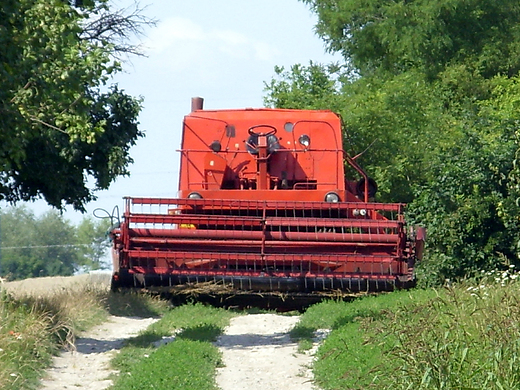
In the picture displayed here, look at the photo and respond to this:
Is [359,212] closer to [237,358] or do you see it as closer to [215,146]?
[215,146]

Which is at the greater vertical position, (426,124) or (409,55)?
(409,55)

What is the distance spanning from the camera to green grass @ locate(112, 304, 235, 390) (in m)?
9.55

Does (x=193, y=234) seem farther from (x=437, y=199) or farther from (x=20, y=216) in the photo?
(x=20, y=216)

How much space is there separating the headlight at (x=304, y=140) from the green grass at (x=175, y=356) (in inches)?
148

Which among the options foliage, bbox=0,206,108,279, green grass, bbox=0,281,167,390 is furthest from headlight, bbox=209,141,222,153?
foliage, bbox=0,206,108,279

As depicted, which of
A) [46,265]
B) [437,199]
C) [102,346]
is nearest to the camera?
[102,346]

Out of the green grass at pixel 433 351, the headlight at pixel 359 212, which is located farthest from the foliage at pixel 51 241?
the green grass at pixel 433 351

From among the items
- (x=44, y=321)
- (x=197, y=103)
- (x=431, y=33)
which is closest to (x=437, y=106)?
(x=431, y=33)

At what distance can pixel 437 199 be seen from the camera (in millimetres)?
19469

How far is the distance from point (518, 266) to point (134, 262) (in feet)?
22.8

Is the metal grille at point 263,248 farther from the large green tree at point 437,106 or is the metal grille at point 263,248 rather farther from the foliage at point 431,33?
the foliage at point 431,33

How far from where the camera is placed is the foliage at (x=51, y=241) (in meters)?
111

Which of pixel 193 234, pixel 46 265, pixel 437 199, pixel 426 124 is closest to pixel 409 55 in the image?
pixel 426 124

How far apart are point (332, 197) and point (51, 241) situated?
107118 mm
